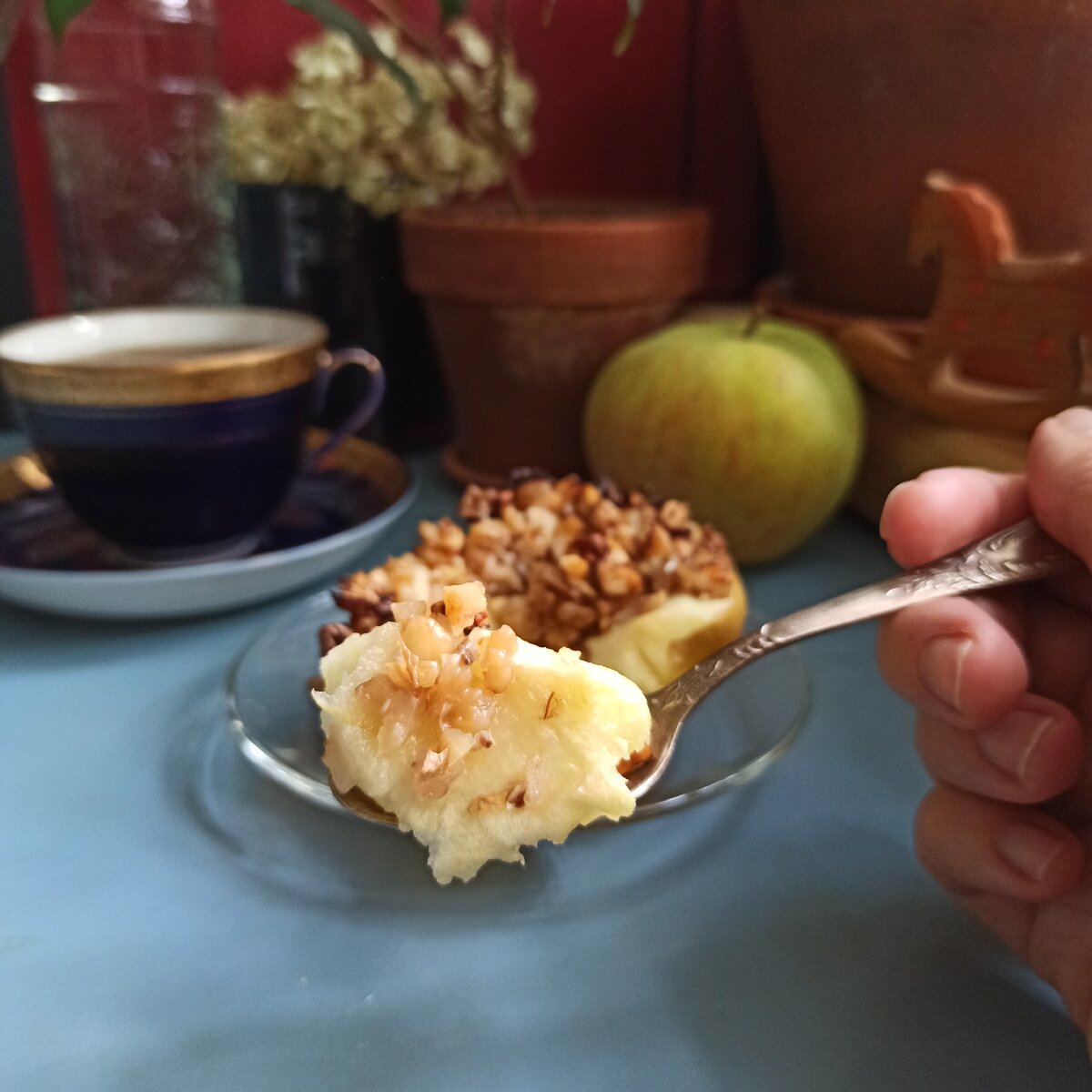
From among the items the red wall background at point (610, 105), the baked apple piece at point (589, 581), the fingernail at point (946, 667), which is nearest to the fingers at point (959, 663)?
the fingernail at point (946, 667)

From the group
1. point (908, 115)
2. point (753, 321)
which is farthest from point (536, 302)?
point (908, 115)

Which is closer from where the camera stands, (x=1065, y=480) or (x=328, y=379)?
(x=1065, y=480)

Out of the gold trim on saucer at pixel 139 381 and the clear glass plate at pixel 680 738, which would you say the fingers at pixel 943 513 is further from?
the gold trim on saucer at pixel 139 381

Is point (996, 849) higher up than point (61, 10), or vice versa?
point (61, 10)

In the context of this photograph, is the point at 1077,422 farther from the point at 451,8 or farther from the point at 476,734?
the point at 451,8

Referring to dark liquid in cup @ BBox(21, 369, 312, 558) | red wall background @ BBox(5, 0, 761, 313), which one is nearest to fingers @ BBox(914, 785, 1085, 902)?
dark liquid in cup @ BBox(21, 369, 312, 558)

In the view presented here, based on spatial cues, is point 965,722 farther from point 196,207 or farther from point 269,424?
point 196,207
